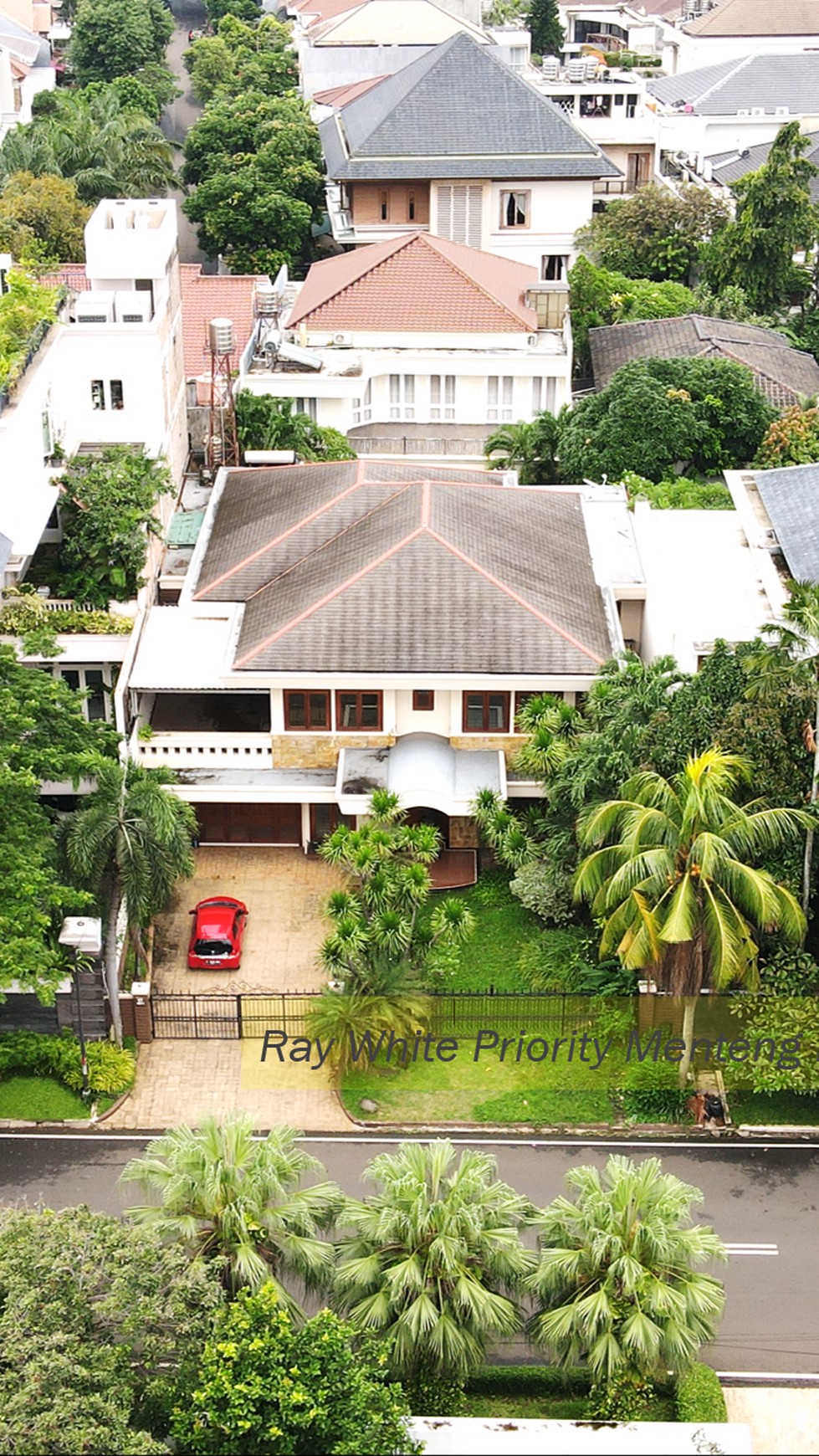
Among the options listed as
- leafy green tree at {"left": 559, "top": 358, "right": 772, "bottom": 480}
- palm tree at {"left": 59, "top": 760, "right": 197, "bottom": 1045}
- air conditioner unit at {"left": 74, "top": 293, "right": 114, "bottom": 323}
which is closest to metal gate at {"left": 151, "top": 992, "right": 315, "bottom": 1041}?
palm tree at {"left": 59, "top": 760, "right": 197, "bottom": 1045}

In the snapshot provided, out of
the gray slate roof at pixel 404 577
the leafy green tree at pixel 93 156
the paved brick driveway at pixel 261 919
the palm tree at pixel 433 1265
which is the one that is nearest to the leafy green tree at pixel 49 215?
the leafy green tree at pixel 93 156

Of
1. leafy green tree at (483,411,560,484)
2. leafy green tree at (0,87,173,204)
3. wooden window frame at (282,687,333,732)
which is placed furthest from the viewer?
leafy green tree at (0,87,173,204)

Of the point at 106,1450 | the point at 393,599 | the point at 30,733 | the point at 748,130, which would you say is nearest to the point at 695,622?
the point at 393,599

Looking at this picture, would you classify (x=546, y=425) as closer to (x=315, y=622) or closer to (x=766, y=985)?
(x=315, y=622)

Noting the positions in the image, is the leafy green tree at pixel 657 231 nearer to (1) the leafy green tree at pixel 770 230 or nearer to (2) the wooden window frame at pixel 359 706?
(1) the leafy green tree at pixel 770 230

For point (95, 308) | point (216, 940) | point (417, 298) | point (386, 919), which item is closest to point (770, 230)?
point (417, 298)

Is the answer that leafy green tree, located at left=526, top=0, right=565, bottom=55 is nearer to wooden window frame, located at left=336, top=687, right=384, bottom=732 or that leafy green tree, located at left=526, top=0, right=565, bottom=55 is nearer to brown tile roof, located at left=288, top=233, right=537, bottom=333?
brown tile roof, located at left=288, top=233, right=537, bottom=333

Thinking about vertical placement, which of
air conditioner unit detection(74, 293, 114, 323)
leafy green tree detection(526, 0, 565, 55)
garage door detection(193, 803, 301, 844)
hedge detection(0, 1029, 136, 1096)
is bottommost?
hedge detection(0, 1029, 136, 1096)
